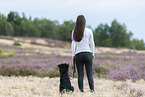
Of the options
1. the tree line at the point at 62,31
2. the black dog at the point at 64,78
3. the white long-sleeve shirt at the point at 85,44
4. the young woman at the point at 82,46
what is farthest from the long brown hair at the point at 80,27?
the tree line at the point at 62,31

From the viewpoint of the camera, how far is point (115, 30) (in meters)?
64.1

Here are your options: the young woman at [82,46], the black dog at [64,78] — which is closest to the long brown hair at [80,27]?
the young woman at [82,46]

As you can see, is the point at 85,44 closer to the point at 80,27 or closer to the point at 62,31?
the point at 80,27

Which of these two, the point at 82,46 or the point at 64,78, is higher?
the point at 82,46

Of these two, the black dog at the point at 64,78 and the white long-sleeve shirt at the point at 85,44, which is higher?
the white long-sleeve shirt at the point at 85,44

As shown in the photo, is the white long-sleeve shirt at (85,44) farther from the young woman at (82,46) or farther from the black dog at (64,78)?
the black dog at (64,78)

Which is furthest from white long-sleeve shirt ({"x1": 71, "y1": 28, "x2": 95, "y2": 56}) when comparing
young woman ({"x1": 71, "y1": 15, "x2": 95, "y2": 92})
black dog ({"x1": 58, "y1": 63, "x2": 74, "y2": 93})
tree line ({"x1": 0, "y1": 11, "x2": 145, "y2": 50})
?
tree line ({"x1": 0, "y1": 11, "x2": 145, "y2": 50})

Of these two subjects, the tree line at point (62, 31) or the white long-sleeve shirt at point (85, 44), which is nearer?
the white long-sleeve shirt at point (85, 44)

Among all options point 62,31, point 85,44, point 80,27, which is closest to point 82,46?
point 85,44

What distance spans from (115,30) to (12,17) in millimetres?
44378

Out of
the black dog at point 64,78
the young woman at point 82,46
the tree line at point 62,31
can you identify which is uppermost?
the tree line at point 62,31

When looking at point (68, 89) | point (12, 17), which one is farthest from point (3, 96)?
point (12, 17)

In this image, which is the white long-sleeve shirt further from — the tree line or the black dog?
the tree line

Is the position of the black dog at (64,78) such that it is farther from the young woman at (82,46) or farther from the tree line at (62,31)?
the tree line at (62,31)
